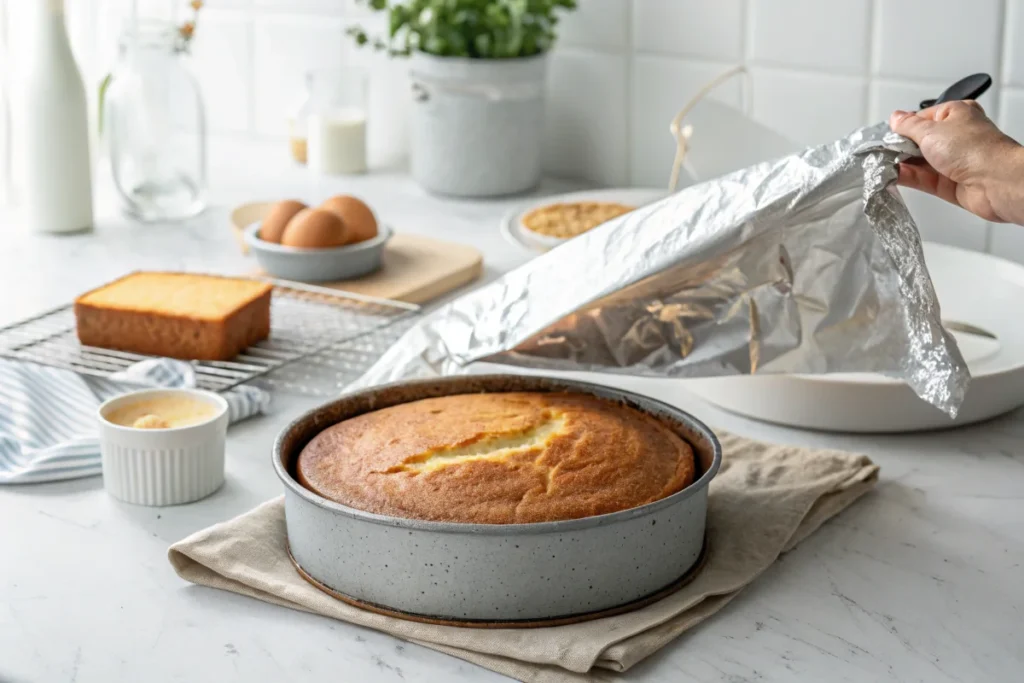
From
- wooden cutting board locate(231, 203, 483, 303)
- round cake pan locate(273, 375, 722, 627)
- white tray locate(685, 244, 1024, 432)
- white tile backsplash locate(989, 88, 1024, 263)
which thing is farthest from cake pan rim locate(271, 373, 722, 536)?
white tile backsplash locate(989, 88, 1024, 263)

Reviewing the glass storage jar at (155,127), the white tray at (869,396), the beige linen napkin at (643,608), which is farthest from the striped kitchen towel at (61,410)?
the glass storage jar at (155,127)

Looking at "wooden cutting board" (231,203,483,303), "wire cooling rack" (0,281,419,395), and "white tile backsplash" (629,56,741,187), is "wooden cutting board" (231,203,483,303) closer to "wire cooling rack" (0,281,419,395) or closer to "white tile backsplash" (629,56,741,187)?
"wire cooling rack" (0,281,419,395)

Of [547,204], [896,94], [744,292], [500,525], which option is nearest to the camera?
[500,525]

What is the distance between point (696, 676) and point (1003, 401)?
558mm

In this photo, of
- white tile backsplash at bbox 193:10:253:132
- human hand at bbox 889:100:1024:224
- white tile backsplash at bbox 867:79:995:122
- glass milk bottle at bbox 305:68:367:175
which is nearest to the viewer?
human hand at bbox 889:100:1024:224

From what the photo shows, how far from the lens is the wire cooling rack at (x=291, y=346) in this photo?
1.30 m

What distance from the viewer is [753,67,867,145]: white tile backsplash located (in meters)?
1.75

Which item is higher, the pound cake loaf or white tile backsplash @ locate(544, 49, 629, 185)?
white tile backsplash @ locate(544, 49, 629, 185)

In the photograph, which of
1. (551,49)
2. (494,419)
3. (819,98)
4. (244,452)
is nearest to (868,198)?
(494,419)

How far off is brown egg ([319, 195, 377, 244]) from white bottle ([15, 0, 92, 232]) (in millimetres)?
433

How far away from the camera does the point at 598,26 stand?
6.67ft

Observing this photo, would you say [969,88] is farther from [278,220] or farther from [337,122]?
[337,122]

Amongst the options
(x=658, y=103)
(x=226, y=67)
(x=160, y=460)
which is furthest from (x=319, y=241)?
(x=226, y=67)

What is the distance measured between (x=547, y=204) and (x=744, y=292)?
0.74 meters
